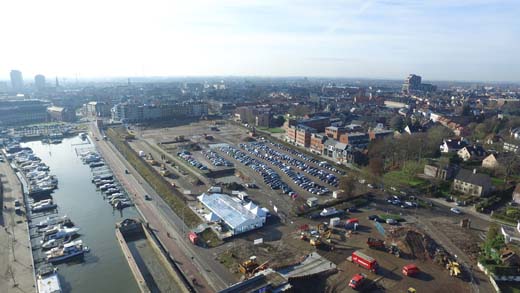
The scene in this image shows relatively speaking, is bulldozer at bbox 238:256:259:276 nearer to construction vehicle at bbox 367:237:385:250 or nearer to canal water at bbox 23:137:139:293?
canal water at bbox 23:137:139:293

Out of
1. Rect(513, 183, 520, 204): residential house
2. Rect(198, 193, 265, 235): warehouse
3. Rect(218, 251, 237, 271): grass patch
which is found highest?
Rect(513, 183, 520, 204): residential house

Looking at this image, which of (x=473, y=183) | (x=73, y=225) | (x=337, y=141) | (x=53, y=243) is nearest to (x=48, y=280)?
(x=53, y=243)

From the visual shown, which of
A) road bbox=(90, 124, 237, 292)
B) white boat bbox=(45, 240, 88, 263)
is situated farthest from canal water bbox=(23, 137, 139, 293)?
road bbox=(90, 124, 237, 292)

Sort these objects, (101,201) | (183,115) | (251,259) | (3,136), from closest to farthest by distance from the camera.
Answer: (251,259) → (101,201) → (3,136) → (183,115)

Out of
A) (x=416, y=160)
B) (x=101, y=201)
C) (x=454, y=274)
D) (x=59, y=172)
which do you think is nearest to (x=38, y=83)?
(x=59, y=172)

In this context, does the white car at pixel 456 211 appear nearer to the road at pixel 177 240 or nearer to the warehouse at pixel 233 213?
the warehouse at pixel 233 213

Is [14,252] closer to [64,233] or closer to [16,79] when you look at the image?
[64,233]

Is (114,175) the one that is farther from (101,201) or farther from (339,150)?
(339,150)
